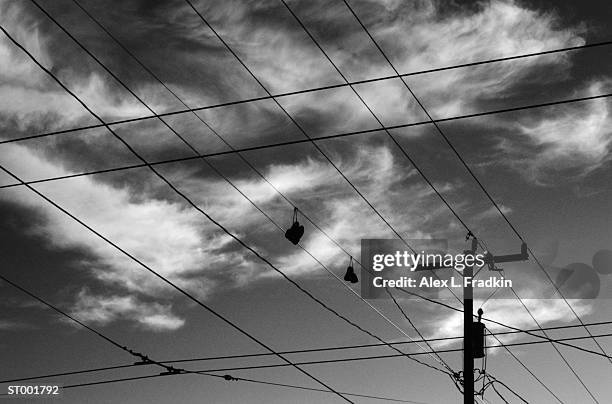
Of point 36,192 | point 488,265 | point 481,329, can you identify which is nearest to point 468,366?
point 481,329

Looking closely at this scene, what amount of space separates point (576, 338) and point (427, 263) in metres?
4.18

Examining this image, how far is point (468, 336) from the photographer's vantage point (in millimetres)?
19359

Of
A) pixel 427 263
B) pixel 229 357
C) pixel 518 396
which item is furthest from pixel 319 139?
pixel 518 396

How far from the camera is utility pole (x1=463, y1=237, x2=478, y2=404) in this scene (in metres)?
18.8

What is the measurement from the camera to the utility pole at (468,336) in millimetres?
18812

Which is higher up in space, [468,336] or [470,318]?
[470,318]

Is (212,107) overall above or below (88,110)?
above

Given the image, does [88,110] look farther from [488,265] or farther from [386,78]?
[488,265]

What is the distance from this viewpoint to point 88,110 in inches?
467

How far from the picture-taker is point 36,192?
44.2 ft

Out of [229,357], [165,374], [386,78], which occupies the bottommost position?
[165,374]

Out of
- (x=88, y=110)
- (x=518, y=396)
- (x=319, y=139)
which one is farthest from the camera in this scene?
(x=518, y=396)

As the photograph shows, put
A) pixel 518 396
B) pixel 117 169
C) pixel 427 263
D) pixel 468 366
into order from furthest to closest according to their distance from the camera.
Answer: pixel 518 396 < pixel 427 263 < pixel 468 366 < pixel 117 169

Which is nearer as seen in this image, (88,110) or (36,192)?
(88,110)
